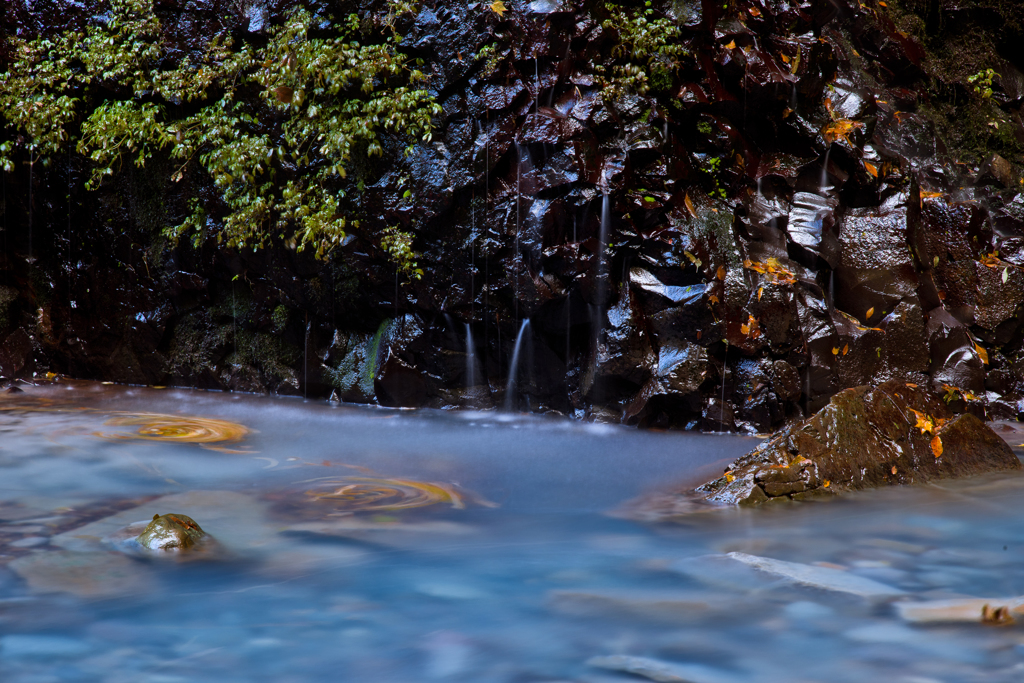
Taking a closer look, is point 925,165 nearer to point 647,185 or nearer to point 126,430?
point 647,185

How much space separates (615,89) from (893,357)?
356cm

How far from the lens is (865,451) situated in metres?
4.62

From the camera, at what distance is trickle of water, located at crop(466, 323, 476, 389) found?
7.67 meters

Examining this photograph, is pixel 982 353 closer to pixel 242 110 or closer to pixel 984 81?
pixel 984 81

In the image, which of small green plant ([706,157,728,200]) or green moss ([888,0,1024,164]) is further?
green moss ([888,0,1024,164])

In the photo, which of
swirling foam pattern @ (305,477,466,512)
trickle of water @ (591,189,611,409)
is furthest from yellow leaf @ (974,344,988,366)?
swirling foam pattern @ (305,477,466,512)

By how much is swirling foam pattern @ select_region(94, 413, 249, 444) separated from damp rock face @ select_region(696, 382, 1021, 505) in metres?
3.99

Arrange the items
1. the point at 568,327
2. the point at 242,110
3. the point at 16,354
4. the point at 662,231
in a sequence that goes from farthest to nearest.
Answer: the point at 16,354 → the point at 242,110 → the point at 568,327 → the point at 662,231

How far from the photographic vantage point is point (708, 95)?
6938 mm

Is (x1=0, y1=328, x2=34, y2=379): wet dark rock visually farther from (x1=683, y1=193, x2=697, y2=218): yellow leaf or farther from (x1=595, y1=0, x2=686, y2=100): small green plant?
(x1=683, y1=193, x2=697, y2=218): yellow leaf

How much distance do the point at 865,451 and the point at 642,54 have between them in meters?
4.19

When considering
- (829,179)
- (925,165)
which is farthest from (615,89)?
(925,165)

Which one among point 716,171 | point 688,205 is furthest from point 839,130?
point 688,205

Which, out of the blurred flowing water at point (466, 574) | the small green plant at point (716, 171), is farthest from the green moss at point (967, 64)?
the blurred flowing water at point (466, 574)
